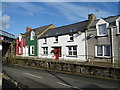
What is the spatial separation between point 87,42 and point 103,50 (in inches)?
105

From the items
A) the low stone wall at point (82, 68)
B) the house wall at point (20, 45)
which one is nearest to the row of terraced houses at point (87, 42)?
the low stone wall at point (82, 68)

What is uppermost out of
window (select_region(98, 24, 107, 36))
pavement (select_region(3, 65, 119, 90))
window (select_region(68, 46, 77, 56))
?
window (select_region(98, 24, 107, 36))

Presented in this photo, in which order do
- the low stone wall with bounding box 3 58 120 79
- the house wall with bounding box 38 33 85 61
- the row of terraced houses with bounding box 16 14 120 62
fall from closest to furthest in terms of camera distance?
the low stone wall with bounding box 3 58 120 79 → the row of terraced houses with bounding box 16 14 120 62 → the house wall with bounding box 38 33 85 61

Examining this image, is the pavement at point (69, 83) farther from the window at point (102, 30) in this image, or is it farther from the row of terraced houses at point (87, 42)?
the window at point (102, 30)

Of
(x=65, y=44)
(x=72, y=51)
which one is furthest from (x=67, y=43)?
(x=72, y=51)

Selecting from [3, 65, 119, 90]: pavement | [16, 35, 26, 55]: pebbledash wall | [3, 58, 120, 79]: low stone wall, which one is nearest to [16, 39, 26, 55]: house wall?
[16, 35, 26, 55]: pebbledash wall

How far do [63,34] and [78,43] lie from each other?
400 centimetres

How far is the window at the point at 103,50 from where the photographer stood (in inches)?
602

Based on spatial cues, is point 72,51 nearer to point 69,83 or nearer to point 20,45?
point 69,83

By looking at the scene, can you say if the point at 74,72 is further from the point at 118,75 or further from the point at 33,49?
the point at 33,49

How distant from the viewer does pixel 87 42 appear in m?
17.4

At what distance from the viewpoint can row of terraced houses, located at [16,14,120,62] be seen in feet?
48.3

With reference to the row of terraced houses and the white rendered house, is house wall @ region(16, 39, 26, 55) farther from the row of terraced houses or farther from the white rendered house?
the white rendered house

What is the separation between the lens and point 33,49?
1105 inches
